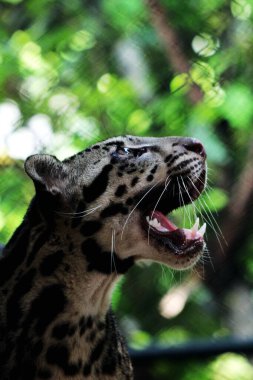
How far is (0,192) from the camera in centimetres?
227

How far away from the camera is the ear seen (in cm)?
142

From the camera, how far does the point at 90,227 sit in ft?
4.75

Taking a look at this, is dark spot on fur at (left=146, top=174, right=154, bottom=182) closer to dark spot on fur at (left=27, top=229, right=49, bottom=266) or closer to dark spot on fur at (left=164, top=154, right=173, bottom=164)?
dark spot on fur at (left=164, top=154, right=173, bottom=164)

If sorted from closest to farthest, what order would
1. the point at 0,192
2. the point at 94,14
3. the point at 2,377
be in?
the point at 2,377
the point at 0,192
the point at 94,14

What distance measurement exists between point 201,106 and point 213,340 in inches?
28.9

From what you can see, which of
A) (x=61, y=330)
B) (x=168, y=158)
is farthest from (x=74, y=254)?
(x=168, y=158)

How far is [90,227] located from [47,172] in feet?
0.45

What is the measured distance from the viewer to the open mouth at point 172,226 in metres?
1.46

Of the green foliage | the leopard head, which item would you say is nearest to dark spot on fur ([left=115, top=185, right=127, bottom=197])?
the leopard head

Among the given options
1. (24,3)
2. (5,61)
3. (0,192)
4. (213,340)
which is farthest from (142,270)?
(24,3)

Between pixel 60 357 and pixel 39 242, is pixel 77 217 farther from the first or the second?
pixel 60 357

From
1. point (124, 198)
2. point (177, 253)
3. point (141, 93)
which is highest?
point (124, 198)

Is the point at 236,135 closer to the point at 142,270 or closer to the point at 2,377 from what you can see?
the point at 142,270

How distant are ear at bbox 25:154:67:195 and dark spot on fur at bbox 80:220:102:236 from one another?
0.28 ft
